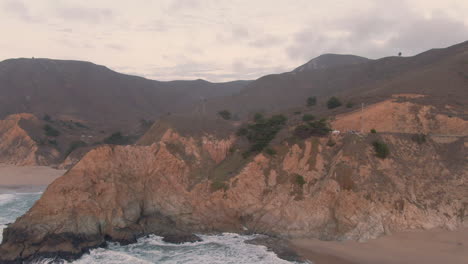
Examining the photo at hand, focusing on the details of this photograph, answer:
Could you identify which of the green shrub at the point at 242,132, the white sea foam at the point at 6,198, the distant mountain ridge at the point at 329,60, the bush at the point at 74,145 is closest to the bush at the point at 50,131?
the bush at the point at 74,145

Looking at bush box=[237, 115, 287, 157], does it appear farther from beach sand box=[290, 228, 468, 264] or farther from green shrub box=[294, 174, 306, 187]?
beach sand box=[290, 228, 468, 264]

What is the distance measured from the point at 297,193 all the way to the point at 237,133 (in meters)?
9.30

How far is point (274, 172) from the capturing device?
27.6m

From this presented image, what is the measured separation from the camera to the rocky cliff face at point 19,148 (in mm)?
53344

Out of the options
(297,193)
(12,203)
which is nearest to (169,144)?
(297,193)

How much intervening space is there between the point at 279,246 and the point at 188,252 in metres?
5.66

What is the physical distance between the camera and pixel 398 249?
20.9 m

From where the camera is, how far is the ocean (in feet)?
66.8

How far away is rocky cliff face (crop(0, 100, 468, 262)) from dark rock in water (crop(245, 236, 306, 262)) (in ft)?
3.54

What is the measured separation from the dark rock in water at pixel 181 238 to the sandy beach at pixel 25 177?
79.2 feet

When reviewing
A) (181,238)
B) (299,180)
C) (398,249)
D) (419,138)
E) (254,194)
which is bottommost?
(398,249)

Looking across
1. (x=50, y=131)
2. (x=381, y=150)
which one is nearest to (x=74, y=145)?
(x=50, y=131)

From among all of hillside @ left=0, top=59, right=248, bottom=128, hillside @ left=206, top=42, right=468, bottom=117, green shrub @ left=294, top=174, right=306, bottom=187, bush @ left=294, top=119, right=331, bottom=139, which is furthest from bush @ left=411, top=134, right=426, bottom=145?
hillside @ left=0, top=59, right=248, bottom=128

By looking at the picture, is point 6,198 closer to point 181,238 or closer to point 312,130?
point 181,238
